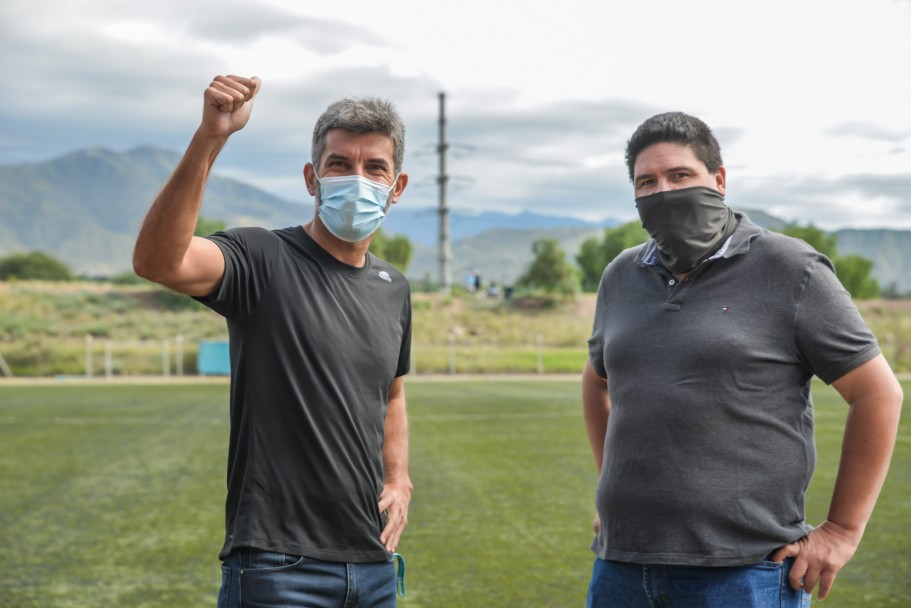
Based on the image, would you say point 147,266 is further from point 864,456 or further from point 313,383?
point 864,456

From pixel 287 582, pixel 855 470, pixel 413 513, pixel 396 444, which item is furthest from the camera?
pixel 413 513

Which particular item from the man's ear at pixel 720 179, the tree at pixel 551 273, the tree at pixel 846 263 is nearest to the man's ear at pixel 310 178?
the man's ear at pixel 720 179

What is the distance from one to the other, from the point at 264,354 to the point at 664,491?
45.9 inches

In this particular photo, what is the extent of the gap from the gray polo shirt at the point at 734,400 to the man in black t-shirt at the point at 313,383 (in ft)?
2.45

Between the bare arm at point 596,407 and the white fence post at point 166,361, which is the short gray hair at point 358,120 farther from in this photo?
the white fence post at point 166,361

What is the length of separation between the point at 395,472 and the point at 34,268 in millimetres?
121330

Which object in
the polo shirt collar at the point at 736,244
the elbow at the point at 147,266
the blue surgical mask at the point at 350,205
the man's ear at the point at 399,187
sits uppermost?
the man's ear at the point at 399,187

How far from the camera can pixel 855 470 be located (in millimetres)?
2613

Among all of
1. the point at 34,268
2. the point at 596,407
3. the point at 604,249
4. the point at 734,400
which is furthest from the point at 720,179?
the point at 604,249

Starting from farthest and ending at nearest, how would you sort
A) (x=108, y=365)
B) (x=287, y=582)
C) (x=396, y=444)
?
1. (x=108, y=365)
2. (x=396, y=444)
3. (x=287, y=582)

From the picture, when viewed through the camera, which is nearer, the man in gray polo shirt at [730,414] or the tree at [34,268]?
the man in gray polo shirt at [730,414]

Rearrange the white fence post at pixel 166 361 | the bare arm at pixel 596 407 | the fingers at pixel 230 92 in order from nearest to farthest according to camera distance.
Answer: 1. the fingers at pixel 230 92
2. the bare arm at pixel 596 407
3. the white fence post at pixel 166 361

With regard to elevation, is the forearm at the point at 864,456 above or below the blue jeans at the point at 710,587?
above

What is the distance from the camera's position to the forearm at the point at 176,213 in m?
2.22
